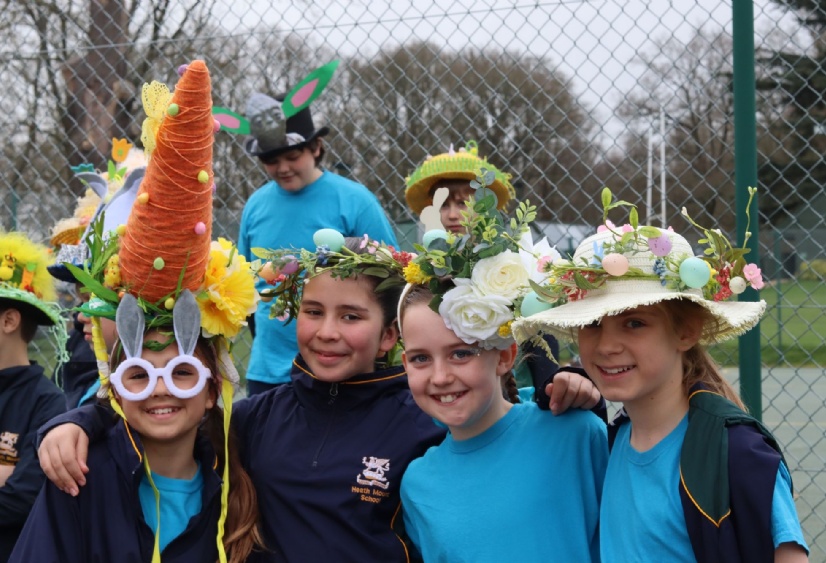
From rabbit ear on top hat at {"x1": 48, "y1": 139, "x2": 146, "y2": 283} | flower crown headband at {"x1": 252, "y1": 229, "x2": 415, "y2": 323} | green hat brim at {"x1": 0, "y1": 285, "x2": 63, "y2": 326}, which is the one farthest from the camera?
green hat brim at {"x1": 0, "y1": 285, "x2": 63, "y2": 326}

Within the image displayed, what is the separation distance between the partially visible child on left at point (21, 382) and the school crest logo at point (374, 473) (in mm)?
1297

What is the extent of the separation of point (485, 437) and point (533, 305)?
1.35 ft

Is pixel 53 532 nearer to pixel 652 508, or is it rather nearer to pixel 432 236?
pixel 432 236

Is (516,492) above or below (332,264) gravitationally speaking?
below

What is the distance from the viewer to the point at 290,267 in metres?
2.74

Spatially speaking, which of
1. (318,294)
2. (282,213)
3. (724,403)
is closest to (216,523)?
(318,294)

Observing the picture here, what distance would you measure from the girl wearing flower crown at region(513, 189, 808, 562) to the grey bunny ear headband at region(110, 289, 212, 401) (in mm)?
940

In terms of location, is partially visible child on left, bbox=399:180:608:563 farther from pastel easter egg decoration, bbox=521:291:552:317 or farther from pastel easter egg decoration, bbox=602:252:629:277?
pastel easter egg decoration, bbox=602:252:629:277

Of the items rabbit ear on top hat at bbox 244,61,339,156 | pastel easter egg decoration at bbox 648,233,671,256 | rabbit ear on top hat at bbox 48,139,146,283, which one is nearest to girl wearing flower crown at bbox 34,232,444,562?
rabbit ear on top hat at bbox 48,139,146,283

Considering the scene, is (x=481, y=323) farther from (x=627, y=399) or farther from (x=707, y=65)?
(x=707, y=65)

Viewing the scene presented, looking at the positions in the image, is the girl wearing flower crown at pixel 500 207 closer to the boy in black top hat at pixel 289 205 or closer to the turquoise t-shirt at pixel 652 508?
the turquoise t-shirt at pixel 652 508

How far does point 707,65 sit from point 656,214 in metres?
0.81

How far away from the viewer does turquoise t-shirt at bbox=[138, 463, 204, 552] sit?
254 centimetres

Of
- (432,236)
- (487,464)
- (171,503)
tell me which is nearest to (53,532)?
(171,503)
